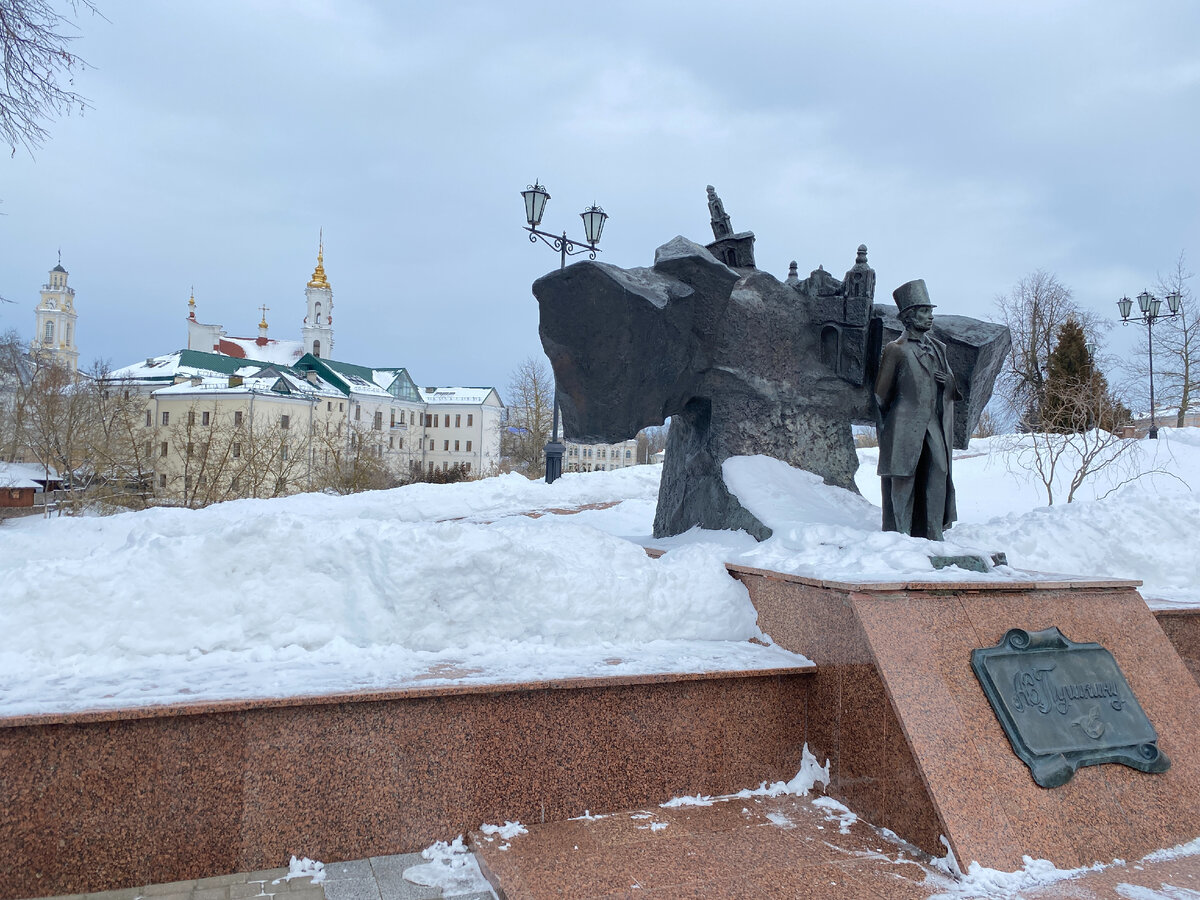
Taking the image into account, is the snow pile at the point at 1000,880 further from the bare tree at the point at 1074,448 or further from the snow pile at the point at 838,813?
the bare tree at the point at 1074,448

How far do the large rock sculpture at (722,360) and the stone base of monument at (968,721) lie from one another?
227 cm

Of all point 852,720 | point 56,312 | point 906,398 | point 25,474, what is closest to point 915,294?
point 906,398

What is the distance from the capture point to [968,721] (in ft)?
Answer: 11.8

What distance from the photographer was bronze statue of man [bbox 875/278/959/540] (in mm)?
5672

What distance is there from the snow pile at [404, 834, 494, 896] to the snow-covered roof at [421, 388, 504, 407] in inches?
2617

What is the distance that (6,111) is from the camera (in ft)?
21.8

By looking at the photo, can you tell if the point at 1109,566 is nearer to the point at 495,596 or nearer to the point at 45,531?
the point at 495,596

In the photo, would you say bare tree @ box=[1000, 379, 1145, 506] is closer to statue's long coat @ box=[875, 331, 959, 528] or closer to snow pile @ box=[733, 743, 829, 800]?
statue's long coat @ box=[875, 331, 959, 528]

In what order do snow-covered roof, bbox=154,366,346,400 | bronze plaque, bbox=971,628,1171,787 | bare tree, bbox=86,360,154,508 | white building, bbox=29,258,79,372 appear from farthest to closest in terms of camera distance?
white building, bbox=29,258,79,372, snow-covered roof, bbox=154,366,346,400, bare tree, bbox=86,360,154,508, bronze plaque, bbox=971,628,1171,787

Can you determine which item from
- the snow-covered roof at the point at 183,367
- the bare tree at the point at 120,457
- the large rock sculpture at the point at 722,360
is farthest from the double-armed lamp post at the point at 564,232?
the snow-covered roof at the point at 183,367

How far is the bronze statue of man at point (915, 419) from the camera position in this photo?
5672 millimetres

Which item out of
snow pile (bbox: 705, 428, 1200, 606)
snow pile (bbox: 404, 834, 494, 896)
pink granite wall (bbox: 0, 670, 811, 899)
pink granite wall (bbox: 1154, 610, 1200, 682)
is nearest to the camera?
pink granite wall (bbox: 0, 670, 811, 899)

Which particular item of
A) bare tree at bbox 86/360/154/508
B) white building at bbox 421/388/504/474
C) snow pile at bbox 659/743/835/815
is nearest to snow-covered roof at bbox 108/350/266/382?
white building at bbox 421/388/504/474

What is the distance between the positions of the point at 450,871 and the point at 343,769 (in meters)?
0.60
